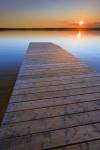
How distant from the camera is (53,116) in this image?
147 centimetres

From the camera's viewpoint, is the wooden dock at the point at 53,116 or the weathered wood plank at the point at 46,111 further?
the weathered wood plank at the point at 46,111

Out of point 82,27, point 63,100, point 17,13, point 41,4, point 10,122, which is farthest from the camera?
point 82,27

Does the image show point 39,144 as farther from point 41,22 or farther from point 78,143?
point 41,22

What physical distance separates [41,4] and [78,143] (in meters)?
11.3

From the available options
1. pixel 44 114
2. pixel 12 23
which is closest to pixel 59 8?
pixel 12 23

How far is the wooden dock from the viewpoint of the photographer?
118 cm

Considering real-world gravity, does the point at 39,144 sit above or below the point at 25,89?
below

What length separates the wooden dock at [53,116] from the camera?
3.86 ft

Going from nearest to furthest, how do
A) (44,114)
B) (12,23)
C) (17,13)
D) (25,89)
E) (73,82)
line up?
1. (44,114)
2. (25,89)
3. (73,82)
4. (17,13)
5. (12,23)

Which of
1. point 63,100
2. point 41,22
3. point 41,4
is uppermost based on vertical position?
point 41,22

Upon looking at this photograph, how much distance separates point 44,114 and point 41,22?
48.8 ft

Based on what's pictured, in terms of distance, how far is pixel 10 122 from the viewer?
4.54 ft

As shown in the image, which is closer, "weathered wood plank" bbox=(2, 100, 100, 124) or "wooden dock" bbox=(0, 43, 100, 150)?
"wooden dock" bbox=(0, 43, 100, 150)

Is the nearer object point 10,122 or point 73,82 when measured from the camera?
point 10,122
